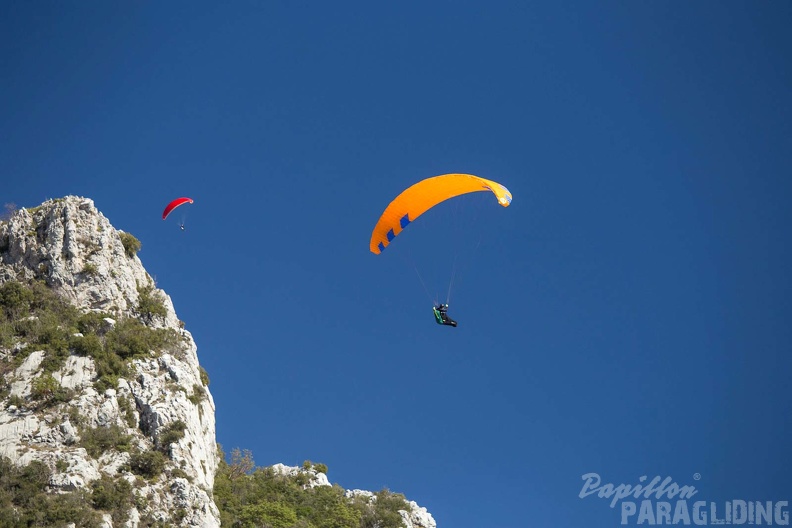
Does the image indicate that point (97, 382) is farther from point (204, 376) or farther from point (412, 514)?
point (412, 514)

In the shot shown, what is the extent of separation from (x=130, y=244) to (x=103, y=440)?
62.3 ft

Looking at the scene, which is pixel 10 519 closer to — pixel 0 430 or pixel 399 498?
pixel 0 430

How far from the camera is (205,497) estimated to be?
46188mm

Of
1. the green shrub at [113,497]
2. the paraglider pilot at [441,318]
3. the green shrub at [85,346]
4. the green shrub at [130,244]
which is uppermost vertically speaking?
the green shrub at [130,244]

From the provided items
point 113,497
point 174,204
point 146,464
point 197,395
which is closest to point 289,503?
point 197,395

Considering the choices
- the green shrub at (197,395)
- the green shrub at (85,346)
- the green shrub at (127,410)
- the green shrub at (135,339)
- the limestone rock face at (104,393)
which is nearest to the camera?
the limestone rock face at (104,393)

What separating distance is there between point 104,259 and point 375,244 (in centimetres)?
2008

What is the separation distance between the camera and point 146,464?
4541 cm

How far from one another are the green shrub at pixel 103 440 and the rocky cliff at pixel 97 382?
0.24 ft

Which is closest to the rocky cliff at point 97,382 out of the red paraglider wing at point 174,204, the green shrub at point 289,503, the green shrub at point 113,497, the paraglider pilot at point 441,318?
the green shrub at point 113,497

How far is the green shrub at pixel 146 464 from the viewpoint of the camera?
4506cm

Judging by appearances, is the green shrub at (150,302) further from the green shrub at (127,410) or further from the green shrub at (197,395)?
the green shrub at (127,410)

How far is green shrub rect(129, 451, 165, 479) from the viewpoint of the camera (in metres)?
45.1

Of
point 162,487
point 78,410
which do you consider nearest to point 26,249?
point 78,410
